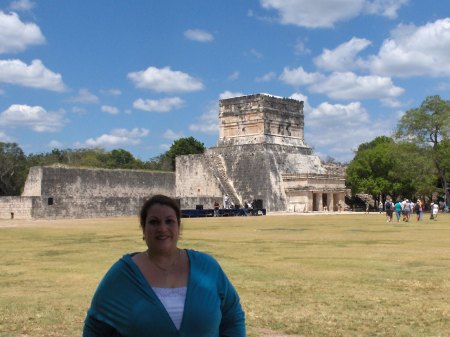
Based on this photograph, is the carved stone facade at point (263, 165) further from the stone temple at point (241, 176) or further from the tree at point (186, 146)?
the tree at point (186, 146)

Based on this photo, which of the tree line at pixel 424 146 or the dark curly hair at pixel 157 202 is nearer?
the dark curly hair at pixel 157 202

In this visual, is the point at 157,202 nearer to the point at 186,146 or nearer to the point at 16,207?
the point at 16,207

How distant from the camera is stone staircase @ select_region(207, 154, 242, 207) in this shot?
4209cm

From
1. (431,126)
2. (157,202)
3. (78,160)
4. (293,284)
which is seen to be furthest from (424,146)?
(78,160)

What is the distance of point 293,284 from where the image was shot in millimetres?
8086

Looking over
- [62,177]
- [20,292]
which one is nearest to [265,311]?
[20,292]

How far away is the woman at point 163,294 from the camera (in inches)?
103

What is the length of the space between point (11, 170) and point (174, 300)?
5373 centimetres

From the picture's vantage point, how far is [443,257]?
36.5 ft

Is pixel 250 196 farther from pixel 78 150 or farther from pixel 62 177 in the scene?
pixel 78 150

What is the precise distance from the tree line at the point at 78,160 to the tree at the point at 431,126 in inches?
1146

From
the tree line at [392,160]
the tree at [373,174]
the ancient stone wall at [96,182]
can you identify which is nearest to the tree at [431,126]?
the tree line at [392,160]

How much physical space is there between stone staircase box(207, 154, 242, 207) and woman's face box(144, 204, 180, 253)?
3875cm

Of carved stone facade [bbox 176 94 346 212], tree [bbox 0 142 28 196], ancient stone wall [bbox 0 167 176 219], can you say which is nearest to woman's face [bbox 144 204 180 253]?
ancient stone wall [bbox 0 167 176 219]
